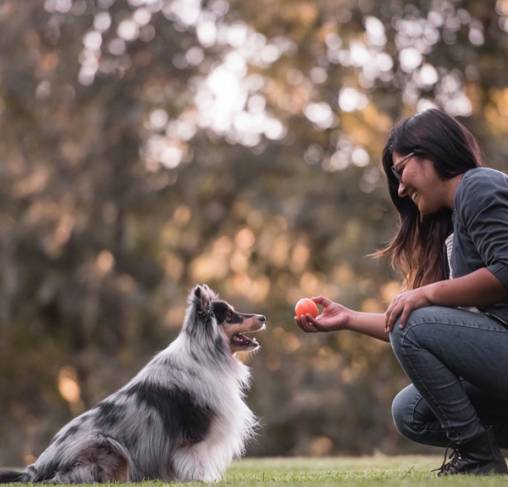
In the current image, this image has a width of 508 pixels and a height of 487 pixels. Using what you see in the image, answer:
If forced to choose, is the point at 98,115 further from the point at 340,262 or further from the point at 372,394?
the point at 372,394

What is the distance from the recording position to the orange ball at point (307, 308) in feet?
16.9

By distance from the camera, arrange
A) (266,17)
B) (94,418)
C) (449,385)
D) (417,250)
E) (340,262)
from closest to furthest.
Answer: (449,385) → (417,250) → (94,418) → (340,262) → (266,17)

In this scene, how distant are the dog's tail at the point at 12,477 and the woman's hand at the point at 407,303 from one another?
6.74ft

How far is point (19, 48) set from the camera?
59.8 ft

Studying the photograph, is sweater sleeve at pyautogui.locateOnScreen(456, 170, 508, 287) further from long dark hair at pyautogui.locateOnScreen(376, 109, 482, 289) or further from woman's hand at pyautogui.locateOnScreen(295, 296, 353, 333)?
woman's hand at pyautogui.locateOnScreen(295, 296, 353, 333)

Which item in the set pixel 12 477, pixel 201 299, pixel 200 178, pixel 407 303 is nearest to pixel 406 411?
pixel 407 303

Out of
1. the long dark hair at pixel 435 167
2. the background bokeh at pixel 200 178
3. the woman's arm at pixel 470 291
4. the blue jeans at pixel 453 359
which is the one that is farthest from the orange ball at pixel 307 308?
the background bokeh at pixel 200 178

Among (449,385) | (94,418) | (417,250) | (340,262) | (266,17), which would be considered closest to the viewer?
(449,385)

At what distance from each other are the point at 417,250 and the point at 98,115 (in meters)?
13.1

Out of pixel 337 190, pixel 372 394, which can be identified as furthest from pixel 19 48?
pixel 372 394

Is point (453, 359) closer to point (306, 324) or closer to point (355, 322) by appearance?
point (355, 322)

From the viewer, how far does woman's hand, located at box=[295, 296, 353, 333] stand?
194 inches

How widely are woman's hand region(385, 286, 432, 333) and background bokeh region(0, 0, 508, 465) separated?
36.3ft

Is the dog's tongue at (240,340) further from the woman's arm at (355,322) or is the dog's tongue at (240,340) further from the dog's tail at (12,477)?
the dog's tail at (12,477)
